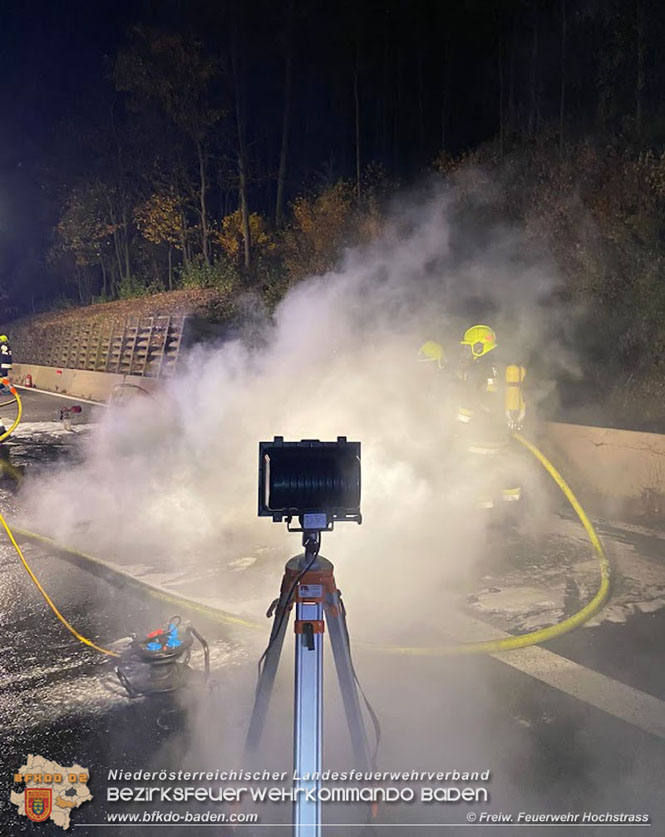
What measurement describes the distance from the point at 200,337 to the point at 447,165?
825cm

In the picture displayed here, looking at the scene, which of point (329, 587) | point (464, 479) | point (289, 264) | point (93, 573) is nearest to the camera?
point (329, 587)

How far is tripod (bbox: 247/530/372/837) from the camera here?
78.7 inches

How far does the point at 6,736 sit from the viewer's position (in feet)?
9.82

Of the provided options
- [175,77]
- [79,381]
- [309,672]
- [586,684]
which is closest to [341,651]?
[309,672]

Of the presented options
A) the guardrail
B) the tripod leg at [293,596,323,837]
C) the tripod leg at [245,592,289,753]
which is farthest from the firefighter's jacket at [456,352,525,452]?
the guardrail

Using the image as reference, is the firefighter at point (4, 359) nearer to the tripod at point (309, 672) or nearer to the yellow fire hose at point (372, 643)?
the yellow fire hose at point (372, 643)

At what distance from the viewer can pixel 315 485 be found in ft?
7.47

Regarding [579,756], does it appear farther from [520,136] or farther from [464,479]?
[520,136]

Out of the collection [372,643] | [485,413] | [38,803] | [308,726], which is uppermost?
[485,413]

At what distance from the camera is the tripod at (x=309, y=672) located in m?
2.00

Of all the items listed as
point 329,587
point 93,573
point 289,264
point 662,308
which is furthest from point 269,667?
point 289,264

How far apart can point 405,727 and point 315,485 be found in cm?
153

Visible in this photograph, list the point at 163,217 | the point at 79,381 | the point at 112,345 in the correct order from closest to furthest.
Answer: the point at 79,381 → the point at 112,345 → the point at 163,217

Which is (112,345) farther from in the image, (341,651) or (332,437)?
(341,651)
